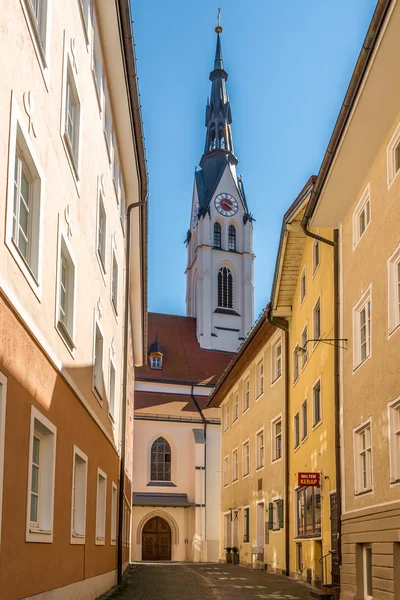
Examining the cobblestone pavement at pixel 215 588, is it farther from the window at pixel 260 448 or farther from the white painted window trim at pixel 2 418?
the white painted window trim at pixel 2 418

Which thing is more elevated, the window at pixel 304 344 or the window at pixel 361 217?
the window at pixel 361 217

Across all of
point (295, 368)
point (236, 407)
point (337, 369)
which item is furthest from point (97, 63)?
point (236, 407)

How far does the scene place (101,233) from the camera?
1705 cm

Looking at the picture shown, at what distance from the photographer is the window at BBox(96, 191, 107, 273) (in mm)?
16109

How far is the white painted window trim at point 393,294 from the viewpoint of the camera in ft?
45.1

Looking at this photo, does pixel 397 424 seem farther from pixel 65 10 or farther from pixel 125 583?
pixel 125 583

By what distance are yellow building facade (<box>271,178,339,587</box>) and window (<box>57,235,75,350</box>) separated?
748 cm

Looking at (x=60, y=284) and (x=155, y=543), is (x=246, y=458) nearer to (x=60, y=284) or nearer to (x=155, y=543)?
(x=155, y=543)

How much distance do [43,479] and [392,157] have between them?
8.07 m

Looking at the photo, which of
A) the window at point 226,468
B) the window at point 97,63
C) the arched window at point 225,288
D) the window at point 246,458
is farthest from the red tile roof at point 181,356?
the window at point 97,63

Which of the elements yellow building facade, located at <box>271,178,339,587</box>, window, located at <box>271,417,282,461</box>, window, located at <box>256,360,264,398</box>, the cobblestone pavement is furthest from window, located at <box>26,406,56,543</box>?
window, located at <box>256,360,264,398</box>

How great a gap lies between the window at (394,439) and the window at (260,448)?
16.9 m

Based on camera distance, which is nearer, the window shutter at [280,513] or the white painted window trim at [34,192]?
the white painted window trim at [34,192]

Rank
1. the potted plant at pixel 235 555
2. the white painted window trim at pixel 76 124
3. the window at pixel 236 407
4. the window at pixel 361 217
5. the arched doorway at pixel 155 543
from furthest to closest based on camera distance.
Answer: the arched doorway at pixel 155 543
the window at pixel 236 407
the potted plant at pixel 235 555
the window at pixel 361 217
the white painted window trim at pixel 76 124
